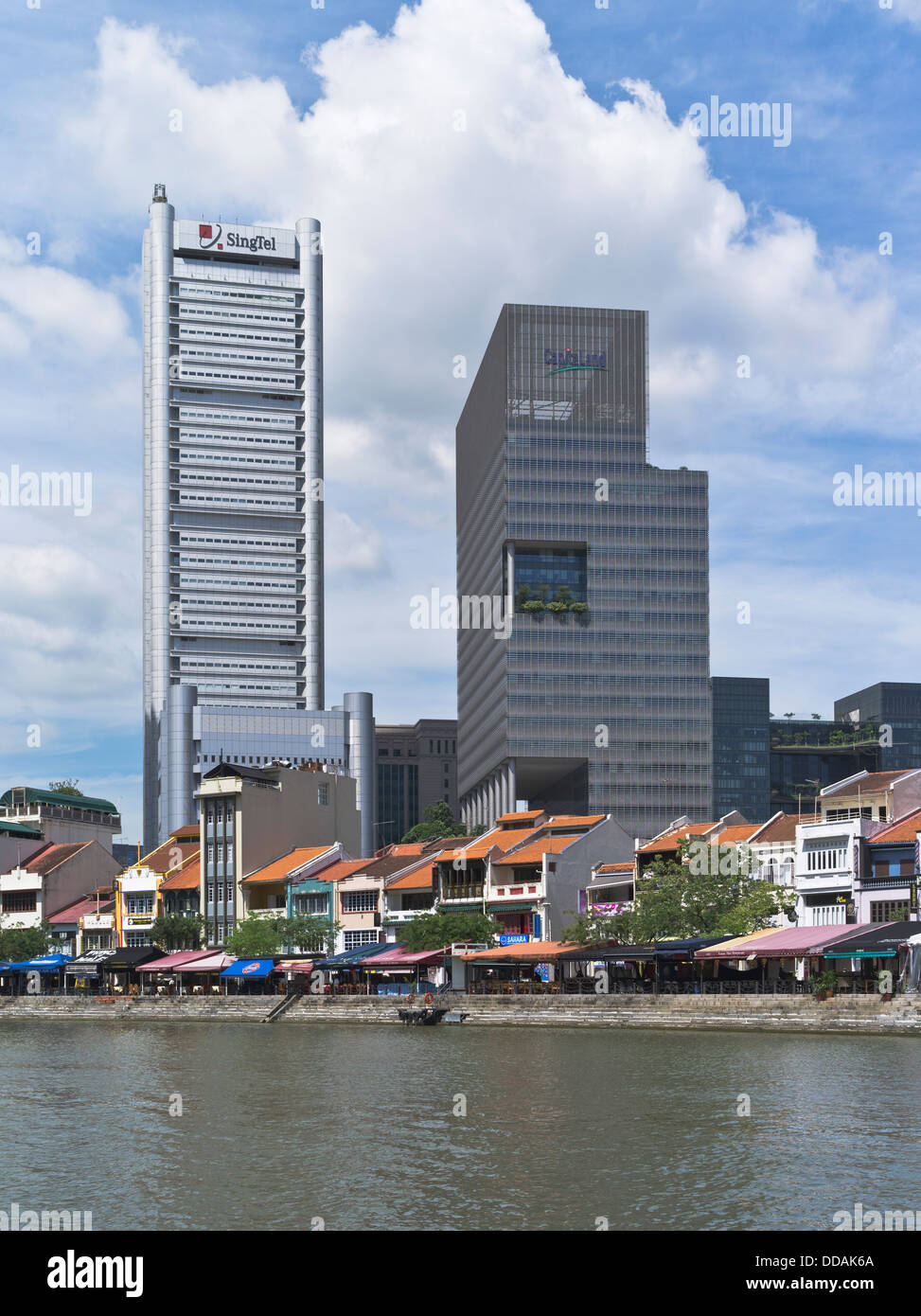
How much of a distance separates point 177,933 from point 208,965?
28.9ft

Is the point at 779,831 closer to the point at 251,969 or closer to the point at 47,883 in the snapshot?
the point at 251,969

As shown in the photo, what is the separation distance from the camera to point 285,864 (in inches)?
4929

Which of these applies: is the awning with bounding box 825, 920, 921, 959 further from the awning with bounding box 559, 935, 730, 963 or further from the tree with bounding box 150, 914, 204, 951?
the tree with bounding box 150, 914, 204, 951

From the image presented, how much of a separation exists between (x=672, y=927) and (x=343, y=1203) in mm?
59170

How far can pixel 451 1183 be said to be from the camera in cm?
3397

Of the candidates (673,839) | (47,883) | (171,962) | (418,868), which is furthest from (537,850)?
(47,883)

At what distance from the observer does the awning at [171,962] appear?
11431 centimetres

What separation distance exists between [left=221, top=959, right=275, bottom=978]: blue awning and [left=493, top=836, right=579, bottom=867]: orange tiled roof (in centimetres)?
1795

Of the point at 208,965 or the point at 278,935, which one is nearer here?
the point at 278,935

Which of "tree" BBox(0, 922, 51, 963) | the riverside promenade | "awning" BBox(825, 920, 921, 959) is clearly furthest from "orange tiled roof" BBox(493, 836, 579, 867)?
"tree" BBox(0, 922, 51, 963)

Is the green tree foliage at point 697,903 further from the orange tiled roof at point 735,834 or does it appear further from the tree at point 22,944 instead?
the tree at point 22,944

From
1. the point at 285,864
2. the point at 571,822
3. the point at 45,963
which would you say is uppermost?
the point at 571,822

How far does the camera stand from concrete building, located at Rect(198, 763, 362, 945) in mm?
126375
